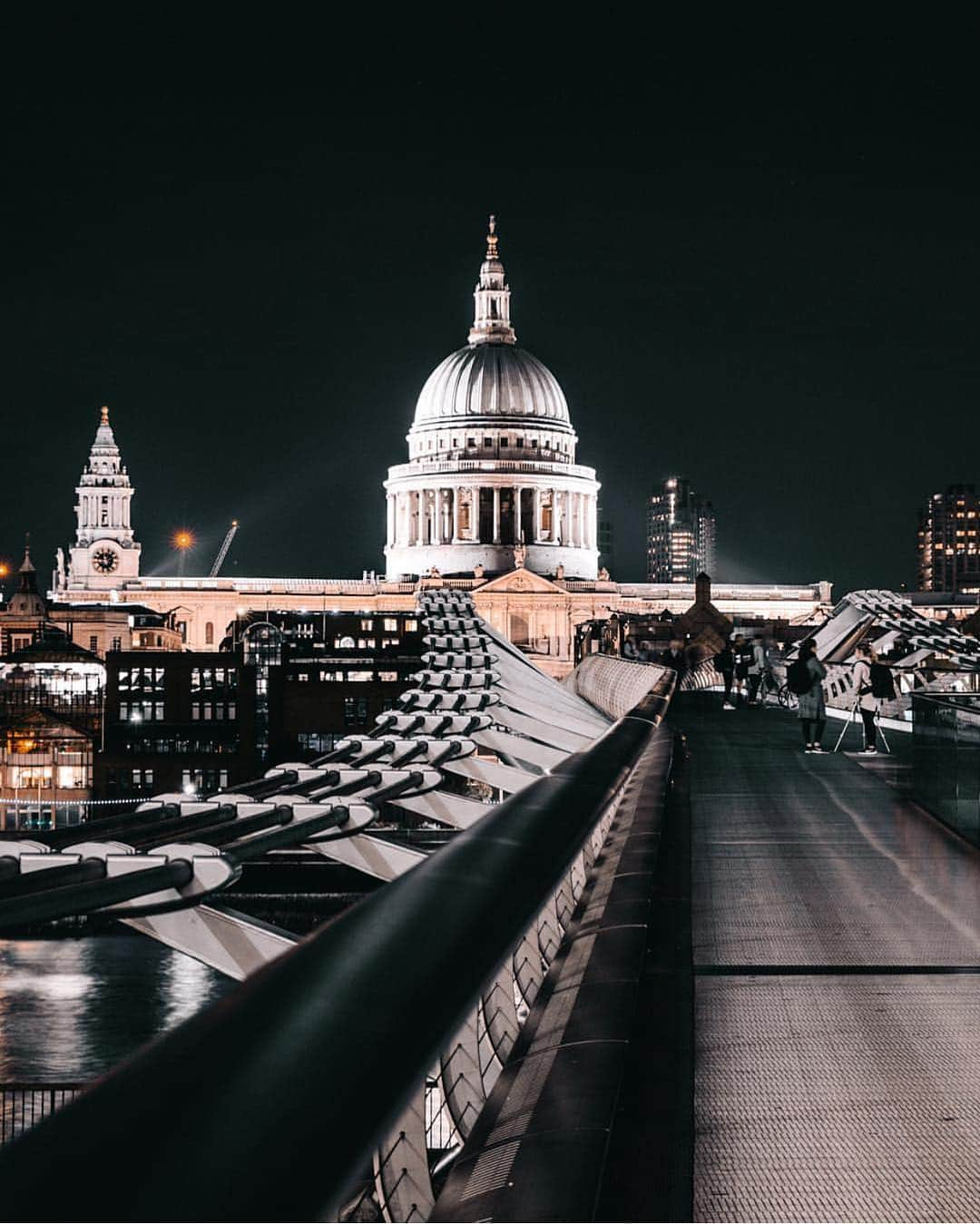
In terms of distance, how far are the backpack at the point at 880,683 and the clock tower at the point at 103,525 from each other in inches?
6648

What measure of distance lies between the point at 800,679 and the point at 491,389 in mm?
165853

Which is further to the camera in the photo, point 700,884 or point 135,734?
point 135,734

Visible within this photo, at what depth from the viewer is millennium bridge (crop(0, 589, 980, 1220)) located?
2039mm

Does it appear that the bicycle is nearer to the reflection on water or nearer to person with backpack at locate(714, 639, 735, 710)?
person with backpack at locate(714, 639, 735, 710)

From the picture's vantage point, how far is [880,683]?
2342 centimetres

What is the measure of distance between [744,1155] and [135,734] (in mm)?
125791

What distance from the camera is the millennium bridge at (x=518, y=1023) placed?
2039 millimetres

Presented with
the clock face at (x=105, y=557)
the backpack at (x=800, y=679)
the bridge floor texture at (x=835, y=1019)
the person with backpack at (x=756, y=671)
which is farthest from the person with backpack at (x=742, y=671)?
the clock face at (x=105, y=557)

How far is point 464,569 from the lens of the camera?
179875mm

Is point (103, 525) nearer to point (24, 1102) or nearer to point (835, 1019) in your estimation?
point (24, 1102)

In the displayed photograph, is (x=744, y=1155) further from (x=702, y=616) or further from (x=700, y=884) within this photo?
(x=702, y=616)

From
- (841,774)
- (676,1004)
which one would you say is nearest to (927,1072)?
(676,1004)

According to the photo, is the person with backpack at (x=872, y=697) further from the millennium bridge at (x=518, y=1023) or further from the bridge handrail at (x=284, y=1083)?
the bridge handrail at (x=284, y=1083)

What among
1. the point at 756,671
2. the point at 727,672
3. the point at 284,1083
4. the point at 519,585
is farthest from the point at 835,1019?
the point at 519,585
